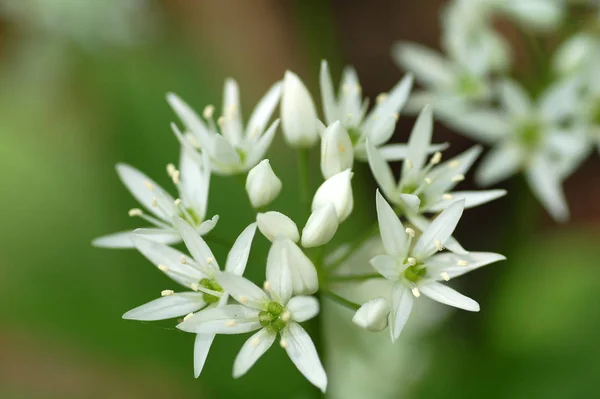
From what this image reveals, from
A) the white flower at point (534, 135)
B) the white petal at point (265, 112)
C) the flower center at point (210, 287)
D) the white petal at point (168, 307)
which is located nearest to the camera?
the white petal at point (168, 307)

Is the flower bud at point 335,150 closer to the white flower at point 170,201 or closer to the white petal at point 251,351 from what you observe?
the white flower at point 170,201

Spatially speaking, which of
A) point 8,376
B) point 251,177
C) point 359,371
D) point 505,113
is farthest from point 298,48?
point 251,177

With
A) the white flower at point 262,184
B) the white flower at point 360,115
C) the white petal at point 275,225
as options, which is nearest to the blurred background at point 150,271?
the white flower at point 360,115

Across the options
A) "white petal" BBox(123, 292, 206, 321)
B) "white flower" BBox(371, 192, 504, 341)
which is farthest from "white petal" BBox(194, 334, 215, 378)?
"white flower" BBox(371, 192, 504, 341)

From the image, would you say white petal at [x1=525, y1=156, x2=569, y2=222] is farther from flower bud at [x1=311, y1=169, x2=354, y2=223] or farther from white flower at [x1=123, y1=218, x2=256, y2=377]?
white flower at [x1=123, y1=218, x2=256, y2=377]

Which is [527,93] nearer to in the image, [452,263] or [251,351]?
[452,263]

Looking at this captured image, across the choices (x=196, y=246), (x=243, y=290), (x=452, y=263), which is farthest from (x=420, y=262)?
(x=196, y=246)
